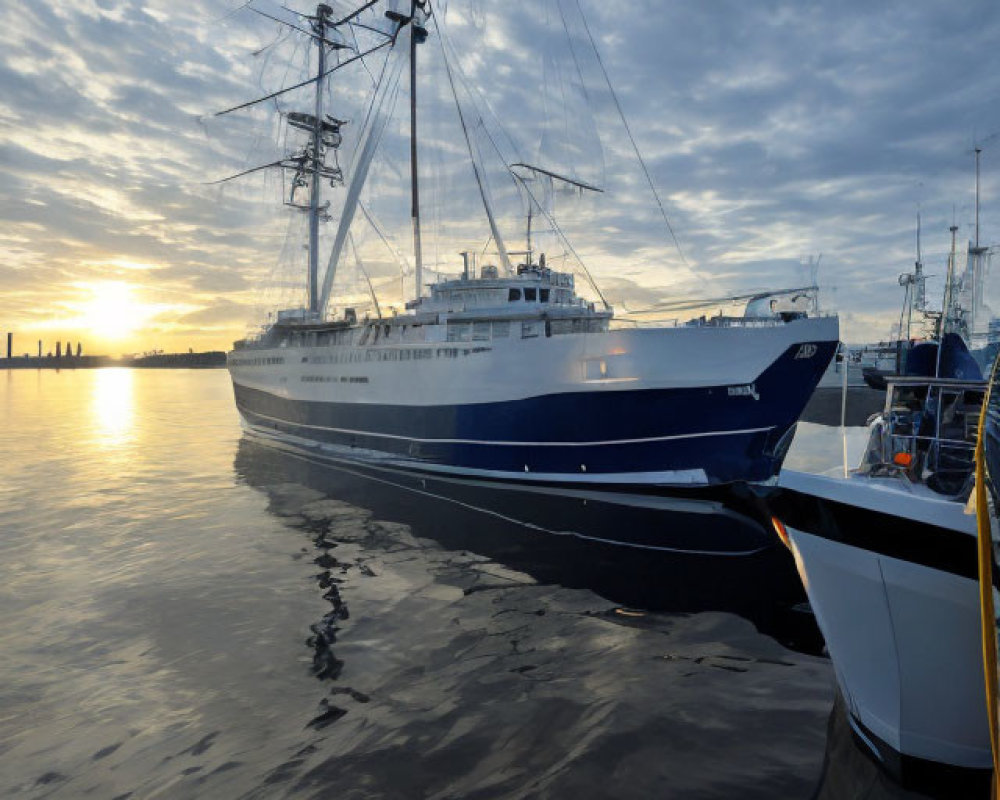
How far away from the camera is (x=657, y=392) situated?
54.1ft

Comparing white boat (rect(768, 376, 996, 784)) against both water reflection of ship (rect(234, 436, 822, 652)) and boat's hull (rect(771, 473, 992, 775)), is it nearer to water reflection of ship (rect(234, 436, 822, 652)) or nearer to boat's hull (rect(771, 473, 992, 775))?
boat's hull (rect(771, 473, 992, 775))

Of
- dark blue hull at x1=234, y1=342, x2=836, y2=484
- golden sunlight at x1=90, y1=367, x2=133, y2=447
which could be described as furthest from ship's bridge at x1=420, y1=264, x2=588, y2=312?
golden sunlight at x1=90, y1=367, x2=133, y2=447

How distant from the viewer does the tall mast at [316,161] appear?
3797cm

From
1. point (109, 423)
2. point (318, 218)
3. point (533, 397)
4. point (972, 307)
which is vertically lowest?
point (109, 423)

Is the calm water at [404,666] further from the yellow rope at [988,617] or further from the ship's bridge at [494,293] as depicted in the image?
the ship's bridge at [494,293]

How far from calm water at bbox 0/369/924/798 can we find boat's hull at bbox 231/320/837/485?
191 centimetres

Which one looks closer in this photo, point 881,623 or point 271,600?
point 881,623

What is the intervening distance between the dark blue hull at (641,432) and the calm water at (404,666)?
1660mm

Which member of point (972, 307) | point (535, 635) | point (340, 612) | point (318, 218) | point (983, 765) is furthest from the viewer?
point (972, 307)

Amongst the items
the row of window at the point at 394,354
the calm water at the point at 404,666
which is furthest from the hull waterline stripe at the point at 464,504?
the row of window at the point at 394,354

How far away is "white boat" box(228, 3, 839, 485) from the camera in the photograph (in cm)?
1612

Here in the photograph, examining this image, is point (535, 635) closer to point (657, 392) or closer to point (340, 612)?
point (340, 612)

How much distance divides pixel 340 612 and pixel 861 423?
175 feet

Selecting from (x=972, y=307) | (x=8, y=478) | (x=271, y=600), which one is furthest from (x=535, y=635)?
(x=972, y=307)
